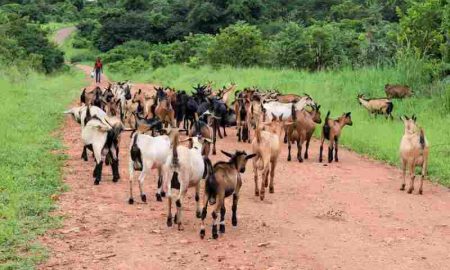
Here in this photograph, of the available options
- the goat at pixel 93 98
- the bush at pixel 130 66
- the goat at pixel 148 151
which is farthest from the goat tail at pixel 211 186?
the bush at pixel 130 66

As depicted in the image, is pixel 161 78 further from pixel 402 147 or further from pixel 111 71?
pixel 402 147

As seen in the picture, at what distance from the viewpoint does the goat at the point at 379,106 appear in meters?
17.2

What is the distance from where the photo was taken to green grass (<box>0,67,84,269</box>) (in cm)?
659

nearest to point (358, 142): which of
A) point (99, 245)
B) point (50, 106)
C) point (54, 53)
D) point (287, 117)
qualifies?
point (287, 117)

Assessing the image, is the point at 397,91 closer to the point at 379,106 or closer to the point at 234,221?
the point at 379,106

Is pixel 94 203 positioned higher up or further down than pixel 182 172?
further down

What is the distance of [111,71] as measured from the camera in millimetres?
41406

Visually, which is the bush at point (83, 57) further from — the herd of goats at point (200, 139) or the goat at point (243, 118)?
the goat at point (243, 118)

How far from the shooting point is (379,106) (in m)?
17.5

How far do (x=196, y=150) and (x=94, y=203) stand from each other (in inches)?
70.5

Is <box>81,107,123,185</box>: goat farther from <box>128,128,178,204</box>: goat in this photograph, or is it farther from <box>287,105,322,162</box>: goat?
<box>287,105,322,162</box>: goat

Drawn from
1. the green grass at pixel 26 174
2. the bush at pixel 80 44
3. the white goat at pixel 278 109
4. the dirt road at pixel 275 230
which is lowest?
the dirt road at pixel 275 230

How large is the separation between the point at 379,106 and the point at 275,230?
10758 millimetres

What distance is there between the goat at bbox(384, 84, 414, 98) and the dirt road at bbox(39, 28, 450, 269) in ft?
28.5
